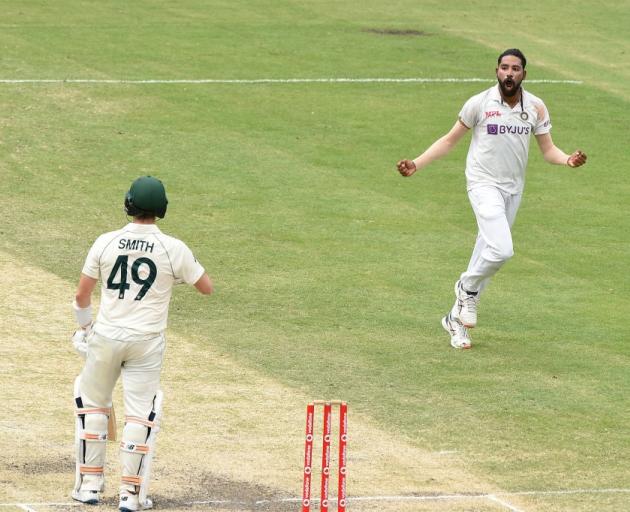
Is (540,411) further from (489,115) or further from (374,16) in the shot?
(374,16)

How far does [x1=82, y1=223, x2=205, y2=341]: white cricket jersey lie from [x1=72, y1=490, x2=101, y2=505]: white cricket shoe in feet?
3.44

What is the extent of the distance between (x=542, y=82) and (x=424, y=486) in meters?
16.6

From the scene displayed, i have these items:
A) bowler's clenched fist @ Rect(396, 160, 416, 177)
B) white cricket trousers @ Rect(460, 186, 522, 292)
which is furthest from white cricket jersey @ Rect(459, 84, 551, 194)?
bowler's clenched fist @ Rect(396, 160, 416, 177)

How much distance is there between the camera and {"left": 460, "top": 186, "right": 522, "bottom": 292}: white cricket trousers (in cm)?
1355

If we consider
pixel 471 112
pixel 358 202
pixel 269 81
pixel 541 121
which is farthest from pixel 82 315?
pixel 269 81

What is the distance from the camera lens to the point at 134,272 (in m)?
9.80

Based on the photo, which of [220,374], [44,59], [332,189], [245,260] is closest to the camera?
[220,374]

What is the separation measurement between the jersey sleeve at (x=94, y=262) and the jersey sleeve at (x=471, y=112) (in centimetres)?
502

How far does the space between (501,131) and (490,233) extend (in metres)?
0.98

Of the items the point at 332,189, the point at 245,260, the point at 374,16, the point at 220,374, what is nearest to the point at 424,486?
the point at 220,374

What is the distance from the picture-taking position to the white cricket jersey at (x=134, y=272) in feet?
32.1

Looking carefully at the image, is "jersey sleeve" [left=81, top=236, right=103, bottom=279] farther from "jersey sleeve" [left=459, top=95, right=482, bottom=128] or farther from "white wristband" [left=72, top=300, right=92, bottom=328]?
"jersey sleeve" [left=459, top=95, right=482, bottom=128]

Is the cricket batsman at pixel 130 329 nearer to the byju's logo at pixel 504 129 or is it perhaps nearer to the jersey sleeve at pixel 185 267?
the jersey sleeve at pixel 185 267

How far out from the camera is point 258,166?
20469 millimetres
